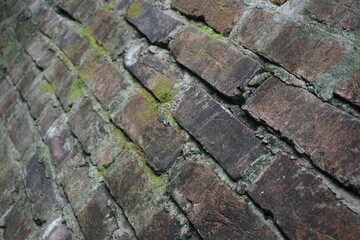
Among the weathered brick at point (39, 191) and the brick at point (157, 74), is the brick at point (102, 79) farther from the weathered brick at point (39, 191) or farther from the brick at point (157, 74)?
the weathered brick at point (39, 191)

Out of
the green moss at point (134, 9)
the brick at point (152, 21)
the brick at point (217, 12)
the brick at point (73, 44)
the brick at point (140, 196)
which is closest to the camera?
the brick at point (140, 196)

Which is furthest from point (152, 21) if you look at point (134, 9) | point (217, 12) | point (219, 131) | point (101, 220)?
point (101, 220)

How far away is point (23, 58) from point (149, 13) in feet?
3.31

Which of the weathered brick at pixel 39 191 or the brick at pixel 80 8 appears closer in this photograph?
the weathered brick at pixel 39 191

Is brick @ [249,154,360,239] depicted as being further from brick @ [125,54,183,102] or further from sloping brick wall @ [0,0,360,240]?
brick @ [125,54,183,102]

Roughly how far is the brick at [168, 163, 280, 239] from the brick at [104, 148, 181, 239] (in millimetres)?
54

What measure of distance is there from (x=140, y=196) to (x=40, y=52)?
1175mm

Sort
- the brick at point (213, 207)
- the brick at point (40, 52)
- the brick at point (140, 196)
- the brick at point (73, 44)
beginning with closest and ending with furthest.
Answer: the brick at point (213, 207) < the brick at point (140, 196) < the brick at point (73, 44) < the brick at point (40, 52)

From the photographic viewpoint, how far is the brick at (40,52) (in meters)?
1.65

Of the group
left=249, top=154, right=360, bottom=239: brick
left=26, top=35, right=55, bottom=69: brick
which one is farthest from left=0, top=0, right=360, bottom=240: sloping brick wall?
left=26, top=35, right=55, bottom=69: brick

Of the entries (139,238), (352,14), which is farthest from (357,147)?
(139,238)

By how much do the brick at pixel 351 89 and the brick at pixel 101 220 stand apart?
0.62 m

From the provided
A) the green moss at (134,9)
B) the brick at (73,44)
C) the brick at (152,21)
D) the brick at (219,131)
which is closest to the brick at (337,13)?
the brick at (219,131)

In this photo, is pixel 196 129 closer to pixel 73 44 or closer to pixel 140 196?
pixel 140 196
